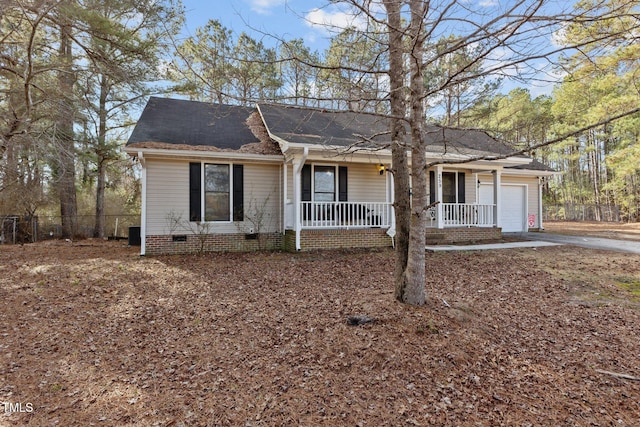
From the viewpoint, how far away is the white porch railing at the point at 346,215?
9477 millimetres

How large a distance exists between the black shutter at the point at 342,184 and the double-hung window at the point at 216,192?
10.1 feet

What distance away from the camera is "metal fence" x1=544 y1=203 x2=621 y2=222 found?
24.6 m

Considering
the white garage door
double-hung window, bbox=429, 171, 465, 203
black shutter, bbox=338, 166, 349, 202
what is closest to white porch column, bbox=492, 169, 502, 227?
double-hung window, bbox=429, 171, 465, 203

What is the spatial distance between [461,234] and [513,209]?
485 centimetres

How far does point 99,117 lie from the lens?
46.8 ft

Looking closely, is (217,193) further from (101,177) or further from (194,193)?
(101,177)

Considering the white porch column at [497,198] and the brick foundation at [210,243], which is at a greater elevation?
the white porch column at [497,198]

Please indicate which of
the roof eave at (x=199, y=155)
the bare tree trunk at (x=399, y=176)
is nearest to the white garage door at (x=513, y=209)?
the roof eave at (x=199, y=155)

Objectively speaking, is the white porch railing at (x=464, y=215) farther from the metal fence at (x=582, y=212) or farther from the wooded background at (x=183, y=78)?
the metal fence at (x=582, y=212)

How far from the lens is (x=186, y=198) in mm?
9109

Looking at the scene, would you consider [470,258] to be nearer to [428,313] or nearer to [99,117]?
[428,313]

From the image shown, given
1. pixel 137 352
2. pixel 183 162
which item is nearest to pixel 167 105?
pixel 183 162

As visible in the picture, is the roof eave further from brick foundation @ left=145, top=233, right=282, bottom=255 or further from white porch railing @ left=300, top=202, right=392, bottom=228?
brick foundation @ left=145, top=233, right=282, bottom=255

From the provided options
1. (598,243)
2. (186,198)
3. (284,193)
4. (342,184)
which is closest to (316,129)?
(342,184)
